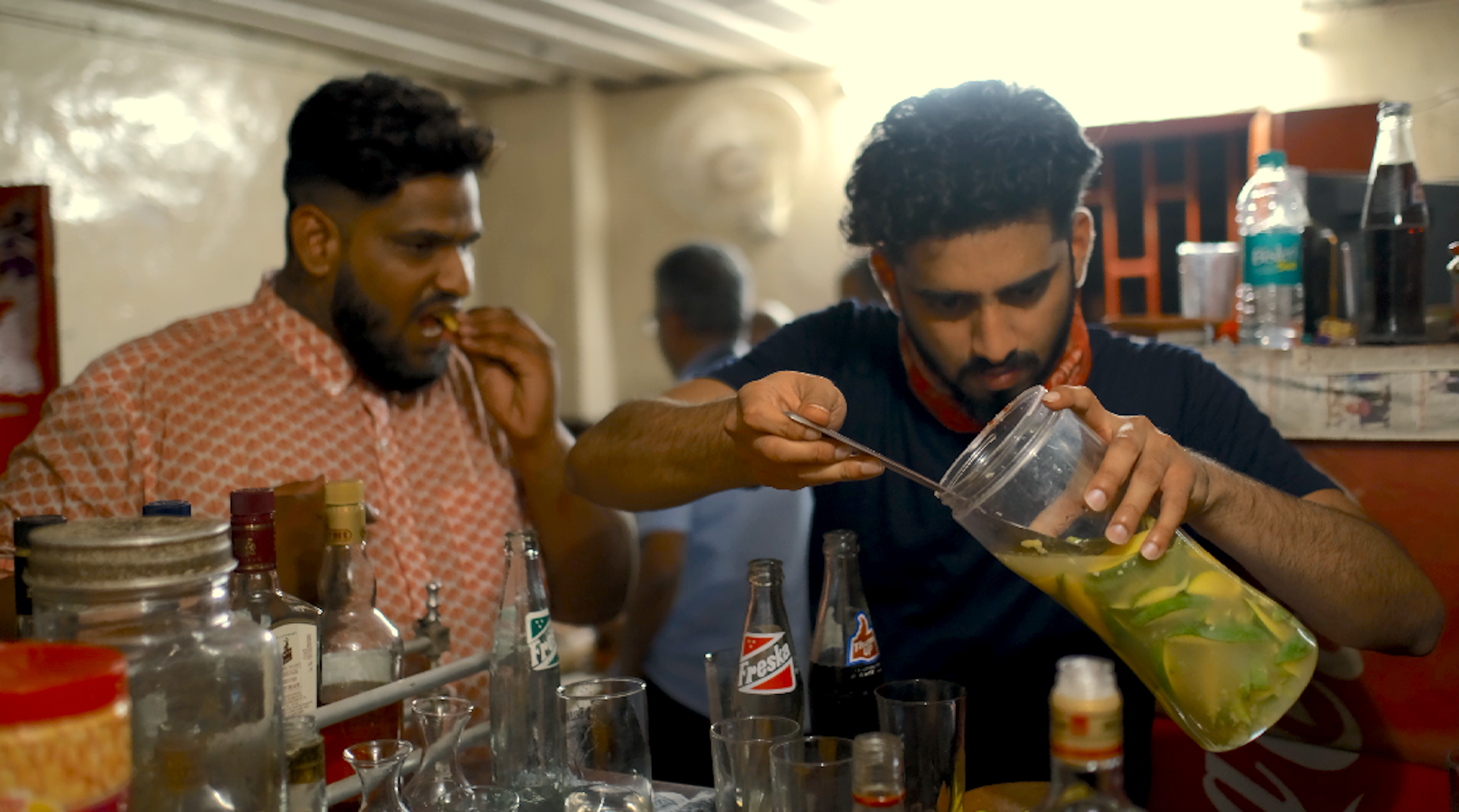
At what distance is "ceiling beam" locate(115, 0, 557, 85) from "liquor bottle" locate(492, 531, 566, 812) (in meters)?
3.59

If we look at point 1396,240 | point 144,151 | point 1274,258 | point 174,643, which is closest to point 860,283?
point 1274,258

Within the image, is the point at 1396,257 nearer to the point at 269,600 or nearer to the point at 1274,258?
the point at 1274,258

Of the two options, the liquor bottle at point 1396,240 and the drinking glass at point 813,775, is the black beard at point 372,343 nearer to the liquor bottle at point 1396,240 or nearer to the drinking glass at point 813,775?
the drinking glass at point 813,775

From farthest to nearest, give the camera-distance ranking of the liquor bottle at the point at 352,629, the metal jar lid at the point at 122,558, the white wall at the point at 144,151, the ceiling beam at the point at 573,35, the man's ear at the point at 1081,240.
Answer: the ceiling beam at the point at 573,35
the white wall at the point at 144,151
the man's ear at the point at 1081,240
the liquor bottle at the point at 352,629
the metal jar lid at the point at 122,558

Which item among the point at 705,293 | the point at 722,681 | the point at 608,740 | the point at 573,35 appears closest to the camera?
the point at 608,740

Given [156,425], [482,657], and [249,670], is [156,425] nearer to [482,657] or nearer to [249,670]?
[482,657]

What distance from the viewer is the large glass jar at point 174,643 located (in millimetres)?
737

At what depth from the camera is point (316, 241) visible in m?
1.81

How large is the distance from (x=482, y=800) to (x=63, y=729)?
0.45 m

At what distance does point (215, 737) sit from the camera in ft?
2.60

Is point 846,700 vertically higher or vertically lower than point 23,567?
lower

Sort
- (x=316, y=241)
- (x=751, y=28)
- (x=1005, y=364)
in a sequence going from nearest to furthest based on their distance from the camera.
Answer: (x=1005, y=364), (x=316, y=241), (x=751, y=28)


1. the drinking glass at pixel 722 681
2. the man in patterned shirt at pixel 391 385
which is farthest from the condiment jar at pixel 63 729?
the man in patterned shirt at pixel 391 385

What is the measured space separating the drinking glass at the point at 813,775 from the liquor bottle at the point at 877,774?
3 cm
